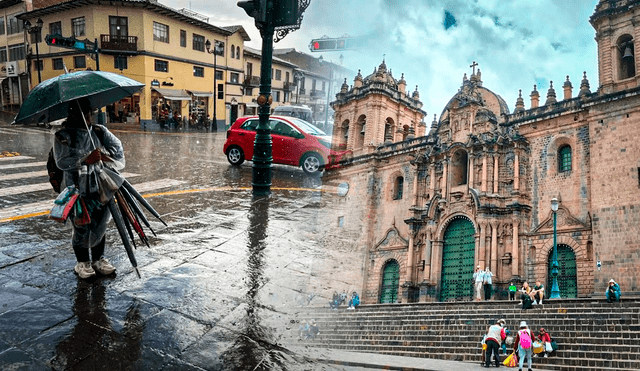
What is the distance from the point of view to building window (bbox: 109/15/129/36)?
35.7 metres

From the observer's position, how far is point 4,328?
11.1ft

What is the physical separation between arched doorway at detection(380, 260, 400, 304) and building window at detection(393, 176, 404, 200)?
4.00 meters

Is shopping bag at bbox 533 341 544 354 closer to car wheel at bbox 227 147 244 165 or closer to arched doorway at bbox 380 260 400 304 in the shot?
car wheel at bbox 227 147 244 165

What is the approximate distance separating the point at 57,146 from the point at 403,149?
2467cm

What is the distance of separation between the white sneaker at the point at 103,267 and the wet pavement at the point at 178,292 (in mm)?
103

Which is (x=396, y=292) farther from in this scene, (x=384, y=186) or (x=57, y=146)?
(x=57, y=146)

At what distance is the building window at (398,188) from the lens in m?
28.0

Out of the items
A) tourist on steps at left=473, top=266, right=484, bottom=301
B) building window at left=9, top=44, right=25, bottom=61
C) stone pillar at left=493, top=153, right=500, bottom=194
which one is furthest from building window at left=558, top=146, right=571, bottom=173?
building window at left=9, top=44, right=25, bottom=61

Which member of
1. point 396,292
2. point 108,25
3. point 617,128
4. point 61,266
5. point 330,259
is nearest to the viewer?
point 61,266

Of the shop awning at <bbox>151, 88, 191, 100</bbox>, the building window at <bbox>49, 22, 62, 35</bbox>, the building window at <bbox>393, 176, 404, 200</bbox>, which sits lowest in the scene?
the building window at <bbox>393, 176, 404, 200</bbox>

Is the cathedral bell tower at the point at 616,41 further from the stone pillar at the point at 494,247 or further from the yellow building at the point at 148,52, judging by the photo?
the yellow building at the point at 148,52

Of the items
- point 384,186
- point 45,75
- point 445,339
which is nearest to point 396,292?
point 384,186

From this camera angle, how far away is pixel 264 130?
9422 millimetres

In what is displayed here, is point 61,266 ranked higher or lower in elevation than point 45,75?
lower
